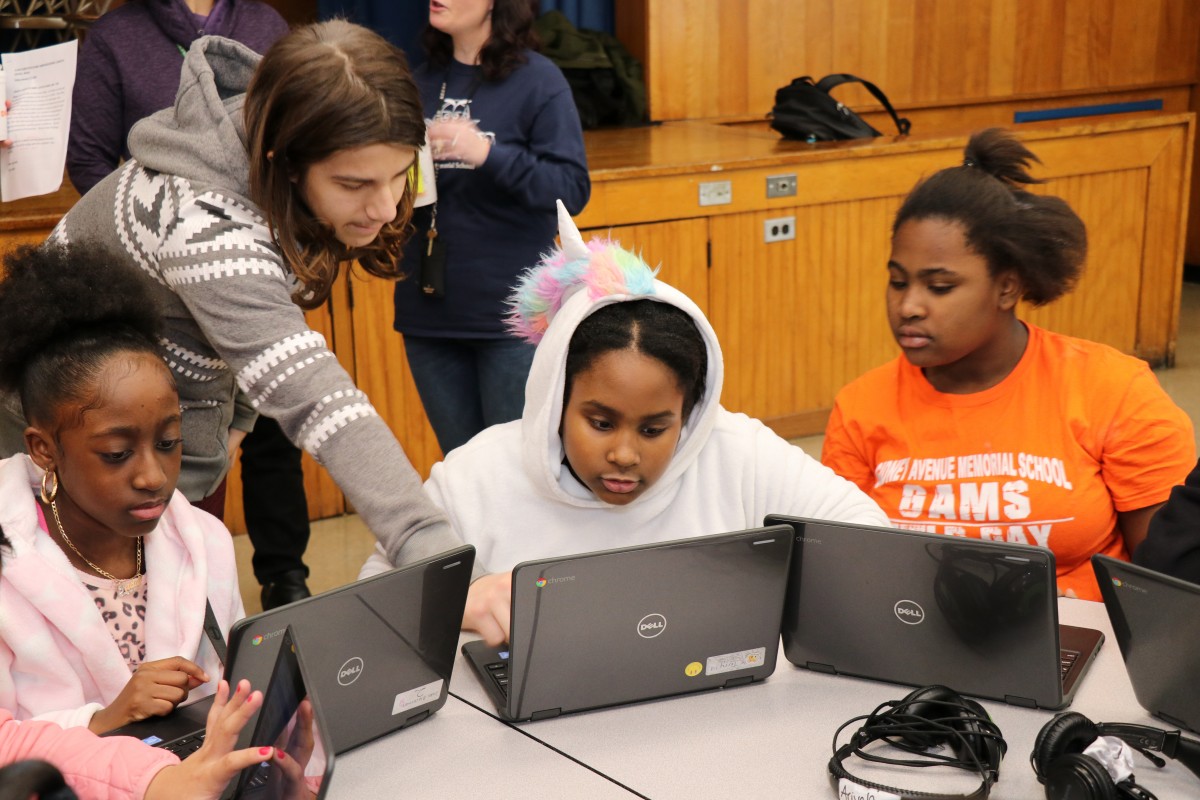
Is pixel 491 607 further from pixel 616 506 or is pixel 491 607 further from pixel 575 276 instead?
pixel 575 276

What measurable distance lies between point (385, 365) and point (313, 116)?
194 cm

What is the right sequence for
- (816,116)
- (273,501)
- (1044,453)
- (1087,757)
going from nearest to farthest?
(1087,757)
(1044,453)
(273,501)
(816,116)

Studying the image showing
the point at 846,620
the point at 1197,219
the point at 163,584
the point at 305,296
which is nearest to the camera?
the point at 846,620

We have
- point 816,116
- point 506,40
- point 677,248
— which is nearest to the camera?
point 506,40

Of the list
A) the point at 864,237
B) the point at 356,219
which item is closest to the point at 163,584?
the point at 356,219

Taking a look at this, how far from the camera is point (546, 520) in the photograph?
1816 millimetres

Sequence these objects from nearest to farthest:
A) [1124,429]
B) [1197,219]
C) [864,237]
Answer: [1124,429], [864,237], [1197,219]

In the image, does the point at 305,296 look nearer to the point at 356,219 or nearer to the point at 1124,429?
the point at 356,219

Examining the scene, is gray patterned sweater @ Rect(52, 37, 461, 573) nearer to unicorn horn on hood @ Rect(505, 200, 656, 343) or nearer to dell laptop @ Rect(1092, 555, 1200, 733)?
unicorn horn on hood @ Rect(505, 200, 656, 343)

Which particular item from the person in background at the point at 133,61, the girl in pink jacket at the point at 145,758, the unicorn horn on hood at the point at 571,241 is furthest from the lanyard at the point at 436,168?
the girl in pink jacket at the point at 145,758

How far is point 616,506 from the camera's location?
1.81 metres

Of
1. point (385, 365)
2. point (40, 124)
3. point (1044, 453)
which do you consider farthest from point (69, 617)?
point (385, 365)

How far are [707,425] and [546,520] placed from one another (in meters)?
0.26

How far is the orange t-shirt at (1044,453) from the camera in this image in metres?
2.00
